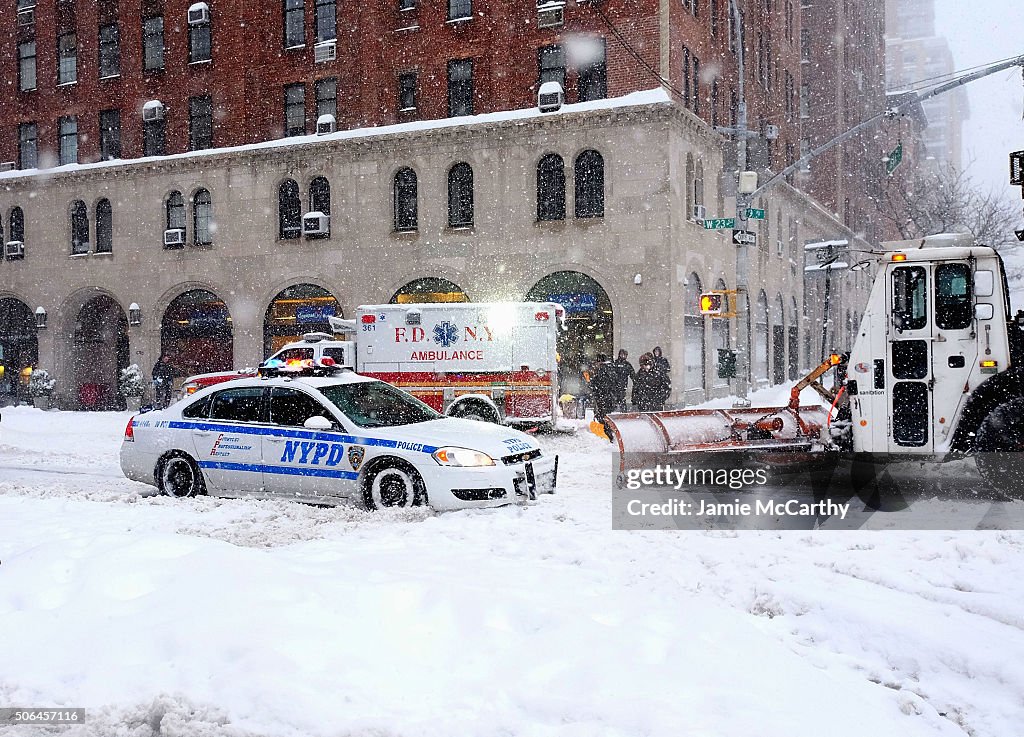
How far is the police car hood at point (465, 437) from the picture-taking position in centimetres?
952

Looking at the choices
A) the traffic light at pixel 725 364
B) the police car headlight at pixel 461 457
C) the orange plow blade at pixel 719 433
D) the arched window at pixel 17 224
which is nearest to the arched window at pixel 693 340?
the traffic light at pixel 725 364

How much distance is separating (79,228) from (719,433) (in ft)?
101

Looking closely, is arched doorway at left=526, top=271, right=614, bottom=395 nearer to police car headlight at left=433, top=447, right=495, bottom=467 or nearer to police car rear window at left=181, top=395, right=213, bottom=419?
police car rear window at left=181, top=395, right=213, bottom=419

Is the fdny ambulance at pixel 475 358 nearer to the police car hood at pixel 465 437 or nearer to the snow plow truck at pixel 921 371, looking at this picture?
the police car hood at pixel 465 437

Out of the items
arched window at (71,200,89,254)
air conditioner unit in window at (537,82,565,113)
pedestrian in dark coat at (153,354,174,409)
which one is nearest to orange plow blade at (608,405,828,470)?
air conditioner unit in window at (537,82,565,113)

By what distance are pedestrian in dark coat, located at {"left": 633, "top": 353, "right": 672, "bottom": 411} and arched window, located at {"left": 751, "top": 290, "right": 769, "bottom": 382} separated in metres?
14.6

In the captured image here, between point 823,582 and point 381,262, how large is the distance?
2344 centimetres

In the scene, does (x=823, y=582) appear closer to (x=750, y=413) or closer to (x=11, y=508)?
(x=750, y=413)

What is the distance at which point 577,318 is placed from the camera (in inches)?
1042

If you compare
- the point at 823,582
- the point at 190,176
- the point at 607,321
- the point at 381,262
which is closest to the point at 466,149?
the point at 381,262

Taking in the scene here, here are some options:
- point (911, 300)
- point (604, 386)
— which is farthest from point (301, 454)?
point (604, 386)

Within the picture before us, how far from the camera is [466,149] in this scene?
27.3m

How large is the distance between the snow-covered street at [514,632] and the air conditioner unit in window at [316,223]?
2178 cm

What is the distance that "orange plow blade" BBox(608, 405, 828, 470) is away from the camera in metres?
9.73
